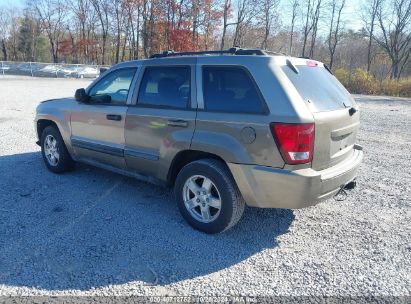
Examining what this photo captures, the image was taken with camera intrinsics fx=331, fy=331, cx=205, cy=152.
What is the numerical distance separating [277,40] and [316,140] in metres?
54.7

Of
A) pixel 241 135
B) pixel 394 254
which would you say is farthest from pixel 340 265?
pixel 241 135

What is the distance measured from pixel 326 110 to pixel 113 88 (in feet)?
9.12

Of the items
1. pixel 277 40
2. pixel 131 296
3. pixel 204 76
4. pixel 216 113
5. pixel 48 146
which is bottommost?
pixel 131 296

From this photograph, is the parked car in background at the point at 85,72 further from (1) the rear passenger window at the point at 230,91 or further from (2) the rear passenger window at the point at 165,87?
(1) the rear passenger window at the point at 230,91

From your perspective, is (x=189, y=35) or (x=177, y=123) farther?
(x=189, y=35)

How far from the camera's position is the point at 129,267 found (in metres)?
2.93

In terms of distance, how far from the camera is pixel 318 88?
3.32 metres

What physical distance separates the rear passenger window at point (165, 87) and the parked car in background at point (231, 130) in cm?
1

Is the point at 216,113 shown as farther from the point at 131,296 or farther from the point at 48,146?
the point at 48,146

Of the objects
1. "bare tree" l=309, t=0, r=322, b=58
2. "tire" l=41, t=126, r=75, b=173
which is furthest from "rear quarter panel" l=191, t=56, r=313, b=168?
"bare tree" l=309, t=0, r=322, b=58

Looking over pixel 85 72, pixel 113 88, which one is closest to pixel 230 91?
pixel 113 88

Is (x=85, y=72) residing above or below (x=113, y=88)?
above

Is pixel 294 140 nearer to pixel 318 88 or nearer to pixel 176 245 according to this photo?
pixel 318 88

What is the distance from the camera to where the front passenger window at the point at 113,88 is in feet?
13.9
